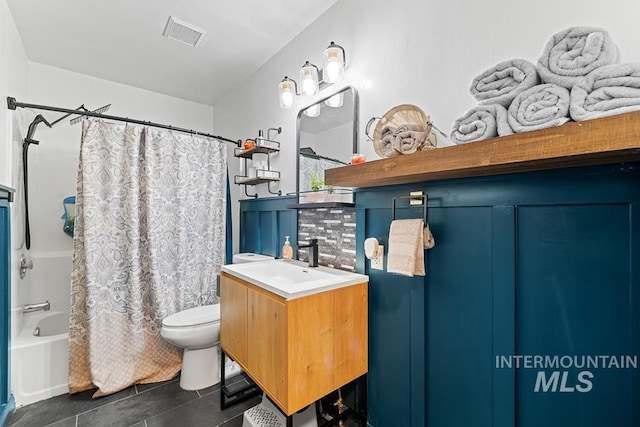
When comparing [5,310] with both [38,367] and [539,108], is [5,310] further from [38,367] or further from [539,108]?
[539,108]

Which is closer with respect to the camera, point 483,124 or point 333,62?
point 483,124

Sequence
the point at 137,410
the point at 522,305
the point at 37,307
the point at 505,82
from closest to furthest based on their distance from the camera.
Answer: the point at 505,82 → the point at 522,305 → the point at 137,410 → the point at 37,307

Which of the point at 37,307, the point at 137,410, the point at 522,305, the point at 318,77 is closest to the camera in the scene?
the point at 522,305

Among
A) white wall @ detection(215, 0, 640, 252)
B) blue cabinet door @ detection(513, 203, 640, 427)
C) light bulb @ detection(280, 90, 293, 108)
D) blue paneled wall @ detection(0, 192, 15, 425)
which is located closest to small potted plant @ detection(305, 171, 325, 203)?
white wall @ detection(215, 0, 640, 252)

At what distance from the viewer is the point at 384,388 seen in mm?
1434

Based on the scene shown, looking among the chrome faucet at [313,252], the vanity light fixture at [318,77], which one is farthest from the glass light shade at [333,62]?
the chrome faucet at [313,252]

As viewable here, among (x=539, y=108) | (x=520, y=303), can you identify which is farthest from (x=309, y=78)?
(x=520, y=303)

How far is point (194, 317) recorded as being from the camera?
6.65ft

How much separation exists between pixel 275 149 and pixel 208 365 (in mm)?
1716

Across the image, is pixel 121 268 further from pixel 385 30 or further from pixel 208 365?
pixel 385 30

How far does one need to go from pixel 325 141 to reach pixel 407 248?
0.95m

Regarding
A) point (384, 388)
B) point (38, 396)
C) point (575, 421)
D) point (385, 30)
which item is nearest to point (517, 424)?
point (575, 421)

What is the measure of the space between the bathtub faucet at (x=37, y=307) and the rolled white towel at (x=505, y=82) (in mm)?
3352

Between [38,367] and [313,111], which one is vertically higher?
[313,111]
